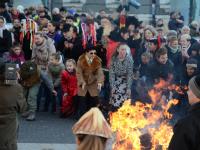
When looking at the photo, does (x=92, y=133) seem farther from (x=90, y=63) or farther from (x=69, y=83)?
(x=69, y=83)

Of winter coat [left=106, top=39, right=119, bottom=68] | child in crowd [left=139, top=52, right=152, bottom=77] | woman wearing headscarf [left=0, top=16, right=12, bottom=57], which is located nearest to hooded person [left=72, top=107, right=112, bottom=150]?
child in crowd [left=139, top=52, right=152, bottom=77]

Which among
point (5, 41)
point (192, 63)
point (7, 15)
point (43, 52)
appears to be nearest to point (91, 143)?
point (192, 63)

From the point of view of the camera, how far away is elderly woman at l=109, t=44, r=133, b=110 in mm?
10109

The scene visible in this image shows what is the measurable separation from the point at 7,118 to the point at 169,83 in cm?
487

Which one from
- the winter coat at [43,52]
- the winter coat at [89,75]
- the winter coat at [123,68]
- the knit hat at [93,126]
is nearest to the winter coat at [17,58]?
the winter coat at [43,52]

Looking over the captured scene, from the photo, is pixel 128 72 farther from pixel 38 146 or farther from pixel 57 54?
pixel 38 146

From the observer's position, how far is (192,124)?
384 centimetres

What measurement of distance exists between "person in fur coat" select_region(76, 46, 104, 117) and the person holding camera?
161 inches

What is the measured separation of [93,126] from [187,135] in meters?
0.71

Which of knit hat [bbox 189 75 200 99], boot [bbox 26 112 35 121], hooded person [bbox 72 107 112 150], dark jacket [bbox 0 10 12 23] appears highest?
dark jacket [bbox 0 10 12 23]

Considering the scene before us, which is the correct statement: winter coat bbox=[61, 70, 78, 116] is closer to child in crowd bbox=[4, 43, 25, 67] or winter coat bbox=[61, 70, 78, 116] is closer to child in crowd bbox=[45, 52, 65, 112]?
child in crowd bbox=[45, 52, 65, 112]

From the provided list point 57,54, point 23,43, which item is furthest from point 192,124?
point 23,43

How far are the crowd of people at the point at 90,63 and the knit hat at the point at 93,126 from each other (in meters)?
6.42

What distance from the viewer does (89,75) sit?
10250mm
